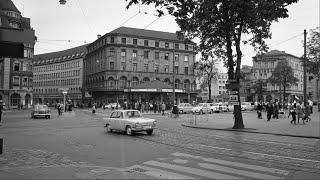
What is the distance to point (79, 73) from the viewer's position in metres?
145

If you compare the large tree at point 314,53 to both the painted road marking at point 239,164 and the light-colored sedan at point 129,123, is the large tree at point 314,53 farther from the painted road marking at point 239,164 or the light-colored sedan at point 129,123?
the painted road marking at point 239,164

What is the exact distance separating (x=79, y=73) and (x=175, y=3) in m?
125

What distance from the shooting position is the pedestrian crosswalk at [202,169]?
9.95 meters

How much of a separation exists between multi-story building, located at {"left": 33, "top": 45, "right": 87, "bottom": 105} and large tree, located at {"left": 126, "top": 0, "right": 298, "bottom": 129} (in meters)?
111

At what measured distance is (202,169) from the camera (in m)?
10.9

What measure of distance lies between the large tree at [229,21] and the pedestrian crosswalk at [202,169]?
11401 millimetres

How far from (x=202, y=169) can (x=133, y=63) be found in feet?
323

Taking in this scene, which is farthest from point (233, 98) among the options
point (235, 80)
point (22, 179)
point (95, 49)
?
point (95, 49)

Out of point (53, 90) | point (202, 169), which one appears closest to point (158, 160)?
point (202, 169)

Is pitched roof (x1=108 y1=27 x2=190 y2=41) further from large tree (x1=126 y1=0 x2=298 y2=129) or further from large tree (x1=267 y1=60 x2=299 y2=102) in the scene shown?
large tree (x1=126 y1=0 x2=298 y2=129)

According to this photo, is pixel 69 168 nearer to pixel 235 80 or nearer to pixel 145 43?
pixel 235 80

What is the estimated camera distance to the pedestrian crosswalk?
9.95m

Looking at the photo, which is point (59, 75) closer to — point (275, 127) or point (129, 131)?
point (275, 127)

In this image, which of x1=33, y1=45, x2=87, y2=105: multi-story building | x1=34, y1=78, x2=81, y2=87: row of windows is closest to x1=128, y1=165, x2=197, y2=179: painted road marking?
x1=33, y1=45, x2=87, y2=105: multi-story building
